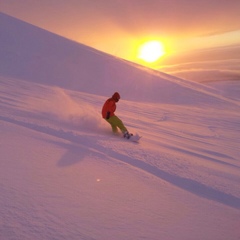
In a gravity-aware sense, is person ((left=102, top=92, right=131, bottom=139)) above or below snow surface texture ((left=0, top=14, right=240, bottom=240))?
above

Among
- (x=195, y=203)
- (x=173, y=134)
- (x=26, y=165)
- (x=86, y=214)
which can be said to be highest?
(x=173, y=134)

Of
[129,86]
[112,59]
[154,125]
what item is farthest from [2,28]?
[154,125]

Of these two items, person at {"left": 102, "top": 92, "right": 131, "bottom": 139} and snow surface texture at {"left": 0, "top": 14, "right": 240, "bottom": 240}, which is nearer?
snow surface texture at {"left": 0, "top": 14, "right": 240, "bottom": 240}

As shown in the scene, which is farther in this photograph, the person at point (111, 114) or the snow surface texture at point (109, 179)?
the person at point (111, 114)

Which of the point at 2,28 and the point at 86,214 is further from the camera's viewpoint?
the point at 2,28

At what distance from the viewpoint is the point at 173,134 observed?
8.76 metres

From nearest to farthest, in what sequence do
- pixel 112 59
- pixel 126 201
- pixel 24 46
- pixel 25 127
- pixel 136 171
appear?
1. pixel 126 201
2. pixel 136 171
3. pixel 25 127
4. pixel 24 46
5. pixel 112 59

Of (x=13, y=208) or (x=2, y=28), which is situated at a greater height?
(x=2, y=28)

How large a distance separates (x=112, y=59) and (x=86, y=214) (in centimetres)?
2004

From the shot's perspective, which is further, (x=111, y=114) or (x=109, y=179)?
(x=111, y=114)

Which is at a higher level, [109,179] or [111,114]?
[111,114]

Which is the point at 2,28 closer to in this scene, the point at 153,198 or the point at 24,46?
the point at 24,46

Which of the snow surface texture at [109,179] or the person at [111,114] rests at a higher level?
the person at [111,114]

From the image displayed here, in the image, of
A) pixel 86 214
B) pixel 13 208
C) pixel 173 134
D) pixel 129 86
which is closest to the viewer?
pixel 13 208
